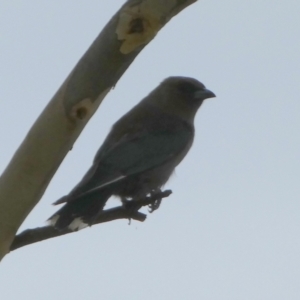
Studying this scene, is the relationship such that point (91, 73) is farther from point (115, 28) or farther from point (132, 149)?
point (132, 149)

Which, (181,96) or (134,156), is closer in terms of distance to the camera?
(134,156)

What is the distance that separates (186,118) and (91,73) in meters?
3.92

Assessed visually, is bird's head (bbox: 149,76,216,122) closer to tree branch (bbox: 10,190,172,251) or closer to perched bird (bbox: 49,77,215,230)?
perched bird (bbox: 49,77,215,230)

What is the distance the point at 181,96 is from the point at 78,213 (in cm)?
291

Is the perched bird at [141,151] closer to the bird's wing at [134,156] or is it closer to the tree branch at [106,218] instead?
the bird's wing at [134,156]

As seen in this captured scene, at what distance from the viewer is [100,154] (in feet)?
20.4

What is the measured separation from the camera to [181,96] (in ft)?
24.5

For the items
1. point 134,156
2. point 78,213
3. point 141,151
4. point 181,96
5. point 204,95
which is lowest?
point 78,213

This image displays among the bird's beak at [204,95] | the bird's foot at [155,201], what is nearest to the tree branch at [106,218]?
the bird's foot at [155,201]

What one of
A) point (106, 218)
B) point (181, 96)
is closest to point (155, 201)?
point (106, 218)

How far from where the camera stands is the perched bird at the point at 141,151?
5066 millimetres

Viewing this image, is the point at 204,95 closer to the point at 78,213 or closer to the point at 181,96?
the point at 181,96

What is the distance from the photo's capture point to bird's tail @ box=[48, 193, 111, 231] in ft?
15.3

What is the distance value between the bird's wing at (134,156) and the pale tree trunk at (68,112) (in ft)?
5.29
